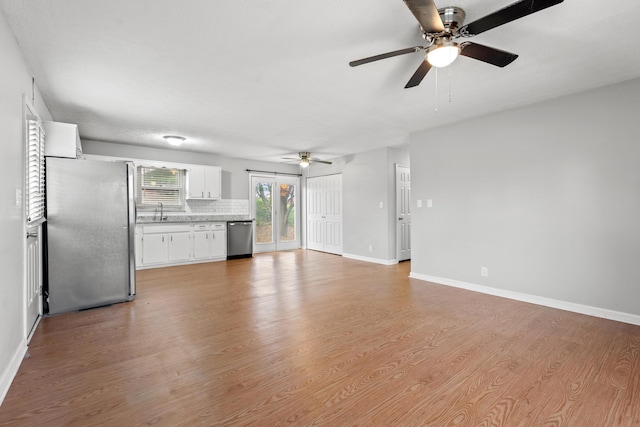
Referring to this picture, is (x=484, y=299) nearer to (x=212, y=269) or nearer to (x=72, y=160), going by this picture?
(x=212, y=269)

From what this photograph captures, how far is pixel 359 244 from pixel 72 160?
509 cm

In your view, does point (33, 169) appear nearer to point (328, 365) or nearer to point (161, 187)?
point (328, 365)

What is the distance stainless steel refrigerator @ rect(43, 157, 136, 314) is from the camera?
3320mm

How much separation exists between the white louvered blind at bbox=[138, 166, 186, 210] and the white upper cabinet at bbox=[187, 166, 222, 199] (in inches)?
9.6

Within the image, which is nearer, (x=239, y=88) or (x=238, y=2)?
(x=238, y=2)

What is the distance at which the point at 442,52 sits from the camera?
2049 millimetres

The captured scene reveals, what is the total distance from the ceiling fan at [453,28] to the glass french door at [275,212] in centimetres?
606

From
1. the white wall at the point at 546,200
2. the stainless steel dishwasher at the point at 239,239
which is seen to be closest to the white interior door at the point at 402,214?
the white wall at the point at 546,200

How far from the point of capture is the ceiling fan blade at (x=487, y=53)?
6.62ft

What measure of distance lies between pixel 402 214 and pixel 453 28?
4614mm

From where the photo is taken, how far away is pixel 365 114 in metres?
4.08

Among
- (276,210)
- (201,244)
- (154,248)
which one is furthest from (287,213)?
(154,248)

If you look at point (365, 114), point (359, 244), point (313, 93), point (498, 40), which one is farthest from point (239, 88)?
point (359, 244)

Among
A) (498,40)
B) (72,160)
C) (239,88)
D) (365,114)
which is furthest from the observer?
(365,114)
